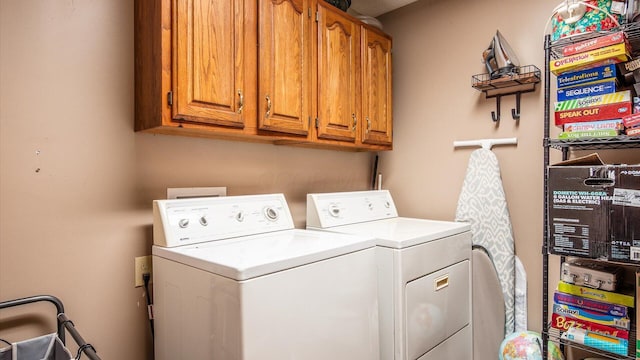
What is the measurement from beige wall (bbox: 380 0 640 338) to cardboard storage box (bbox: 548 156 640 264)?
46 cm

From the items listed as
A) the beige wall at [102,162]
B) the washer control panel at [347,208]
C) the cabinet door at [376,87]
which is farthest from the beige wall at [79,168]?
the cabinet door at [376,87]

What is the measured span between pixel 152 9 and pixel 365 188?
5.82 ft

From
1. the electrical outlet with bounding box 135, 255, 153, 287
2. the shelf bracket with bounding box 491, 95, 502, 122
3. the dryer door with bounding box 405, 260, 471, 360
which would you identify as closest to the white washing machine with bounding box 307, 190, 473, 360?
the dryer door with bounding box 405, 260, 471, 360

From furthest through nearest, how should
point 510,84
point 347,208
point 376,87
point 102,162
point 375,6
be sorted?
point 375,6, point 376,87, point 347,208, point 510,84, point 102,162

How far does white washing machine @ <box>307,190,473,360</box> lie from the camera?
157 centimetres

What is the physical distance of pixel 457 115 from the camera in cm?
229

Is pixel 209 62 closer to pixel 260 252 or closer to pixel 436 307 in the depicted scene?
pixel 260 252

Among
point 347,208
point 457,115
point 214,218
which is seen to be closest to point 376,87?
point 457,115

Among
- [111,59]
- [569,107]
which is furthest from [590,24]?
[111,59]

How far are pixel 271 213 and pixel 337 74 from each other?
0.85 metres

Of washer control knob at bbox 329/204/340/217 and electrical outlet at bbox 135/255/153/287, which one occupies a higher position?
washer control knob at bbox 329/204/340/217

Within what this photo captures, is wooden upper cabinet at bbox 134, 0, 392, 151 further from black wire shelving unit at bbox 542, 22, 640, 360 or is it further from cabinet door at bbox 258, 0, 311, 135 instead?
black wire shelving unit at bbox 542, 22, 640, 360

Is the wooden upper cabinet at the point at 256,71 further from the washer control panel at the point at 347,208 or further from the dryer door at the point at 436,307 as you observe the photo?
the dryer door at the point at 436,307

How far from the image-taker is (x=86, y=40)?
4.66ft
